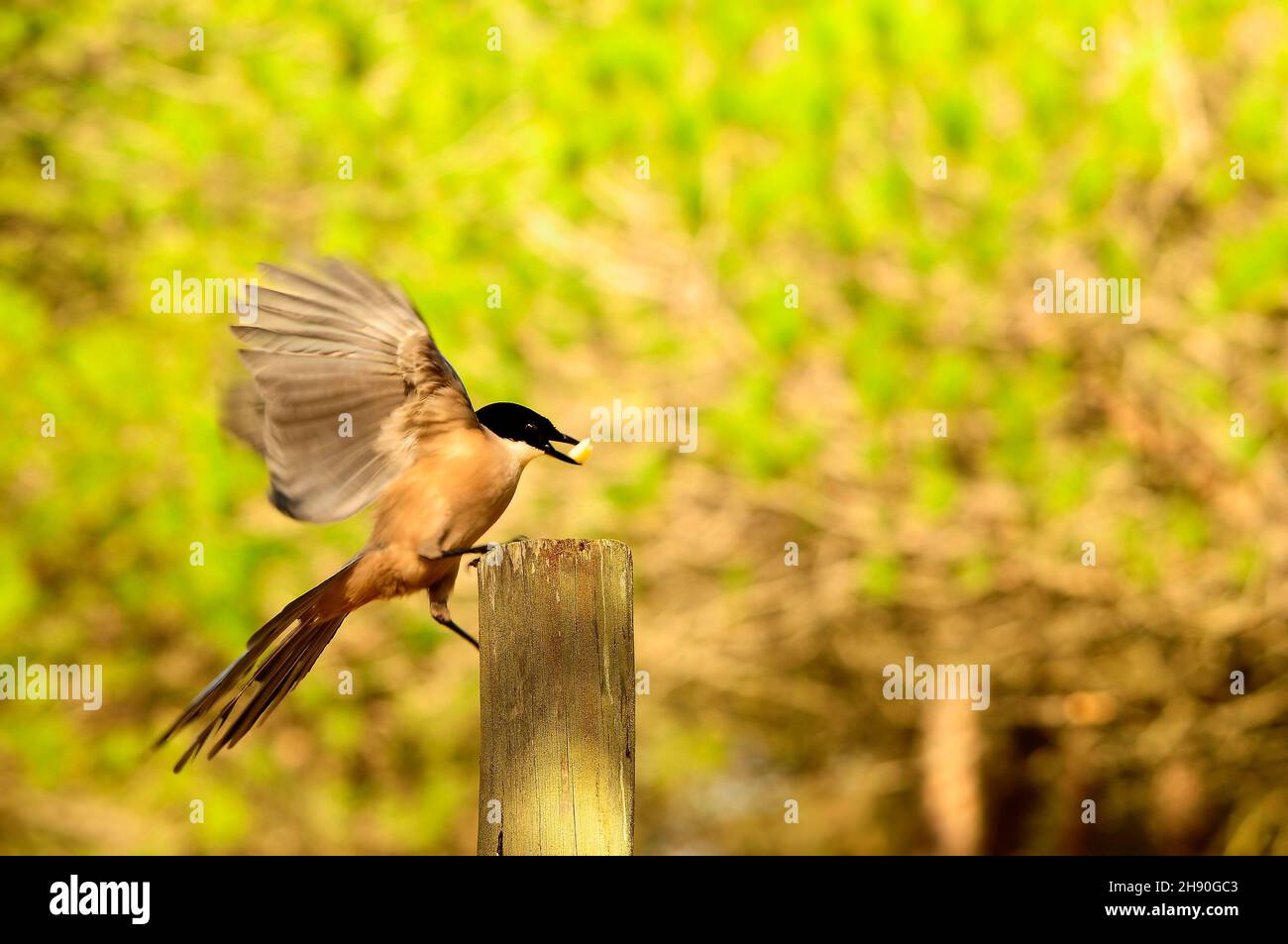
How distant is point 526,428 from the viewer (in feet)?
11.9

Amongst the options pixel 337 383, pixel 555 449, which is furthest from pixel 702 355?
pixel 337 383

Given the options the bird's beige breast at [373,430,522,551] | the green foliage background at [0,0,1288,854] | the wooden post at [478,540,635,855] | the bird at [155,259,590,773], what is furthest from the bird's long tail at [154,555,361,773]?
the green foliage background at [0,0,1288,854]

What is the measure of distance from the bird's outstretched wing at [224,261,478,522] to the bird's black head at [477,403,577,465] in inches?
7.6

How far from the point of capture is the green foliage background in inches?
257

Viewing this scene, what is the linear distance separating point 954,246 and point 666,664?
297cm

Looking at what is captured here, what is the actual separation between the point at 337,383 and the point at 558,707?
1.12 meters

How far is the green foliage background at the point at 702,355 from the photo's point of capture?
6.52 metres

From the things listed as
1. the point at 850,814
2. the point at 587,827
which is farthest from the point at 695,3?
the point at 850,814

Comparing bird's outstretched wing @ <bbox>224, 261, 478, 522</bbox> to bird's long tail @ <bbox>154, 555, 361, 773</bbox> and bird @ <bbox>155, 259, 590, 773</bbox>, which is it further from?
bird's long tail @ <bbox>154, 555, 361, 773</bbox>

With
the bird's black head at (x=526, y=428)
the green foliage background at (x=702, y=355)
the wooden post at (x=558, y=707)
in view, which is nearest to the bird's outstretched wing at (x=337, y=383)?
the bird's black head at (x=526, y=428)

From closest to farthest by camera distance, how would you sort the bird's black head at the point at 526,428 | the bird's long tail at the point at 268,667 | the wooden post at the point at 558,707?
the wooden post at the point at 558,707
the bird's long tail at the point at 268,667
the bird's black head at the point at 526,428

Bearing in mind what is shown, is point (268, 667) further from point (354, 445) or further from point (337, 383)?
point (337, 383)

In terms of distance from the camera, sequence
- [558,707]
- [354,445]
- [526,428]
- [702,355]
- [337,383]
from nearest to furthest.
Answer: [558,707], [337,383], [354,445], [526,428], [702,355]

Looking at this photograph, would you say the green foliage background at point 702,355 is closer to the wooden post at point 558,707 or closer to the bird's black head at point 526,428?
the bird's black head at point 526,428
